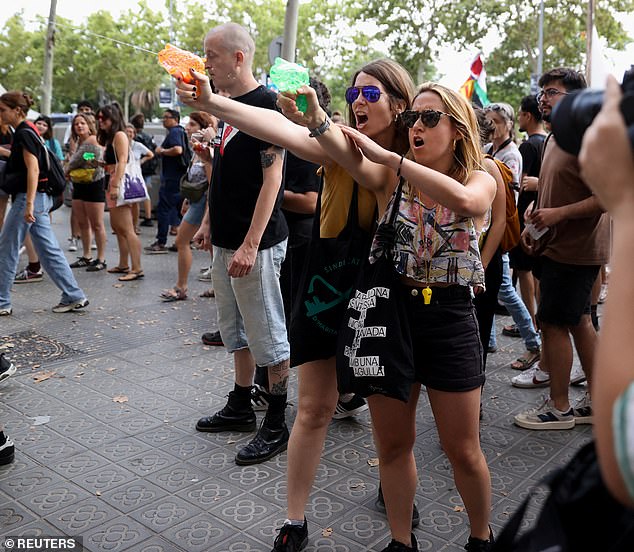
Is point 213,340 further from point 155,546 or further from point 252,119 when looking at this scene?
point 252,119

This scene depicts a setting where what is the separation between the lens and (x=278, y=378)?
13.4ft

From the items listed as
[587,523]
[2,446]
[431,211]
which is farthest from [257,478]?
[587,523]

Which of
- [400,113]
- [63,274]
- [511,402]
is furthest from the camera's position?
[63,274]

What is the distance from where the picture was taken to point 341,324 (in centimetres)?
268

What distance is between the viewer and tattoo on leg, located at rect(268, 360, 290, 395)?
13.3 ft

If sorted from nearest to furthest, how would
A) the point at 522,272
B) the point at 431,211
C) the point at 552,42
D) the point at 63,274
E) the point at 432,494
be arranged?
the point at 431,211, the point at 432,494, the point at 522,272, the point at 63,274, the point at 552,42

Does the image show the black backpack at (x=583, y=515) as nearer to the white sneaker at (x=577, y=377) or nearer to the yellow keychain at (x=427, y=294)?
the yellow keychain at (x=427, y=294)

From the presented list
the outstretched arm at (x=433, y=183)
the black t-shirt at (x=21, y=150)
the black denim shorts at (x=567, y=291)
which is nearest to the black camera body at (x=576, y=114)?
the outstretched arm at (x=433, y=183)

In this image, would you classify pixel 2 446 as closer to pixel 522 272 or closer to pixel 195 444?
pixel 195 444

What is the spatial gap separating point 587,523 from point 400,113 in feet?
6.15

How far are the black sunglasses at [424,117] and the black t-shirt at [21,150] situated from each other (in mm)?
5414

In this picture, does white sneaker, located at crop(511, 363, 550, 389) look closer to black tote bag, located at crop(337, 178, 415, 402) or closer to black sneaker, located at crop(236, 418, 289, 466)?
black sneaker, located at crop(236, 418, 289, 466)

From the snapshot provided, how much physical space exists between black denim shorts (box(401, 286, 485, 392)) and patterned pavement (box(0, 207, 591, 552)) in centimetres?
97

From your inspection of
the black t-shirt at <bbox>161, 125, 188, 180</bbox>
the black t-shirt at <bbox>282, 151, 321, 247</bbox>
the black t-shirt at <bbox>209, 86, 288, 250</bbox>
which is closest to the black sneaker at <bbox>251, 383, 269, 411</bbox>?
the black t-shirt at <bbox>282, 151, 321, 247</bbox>
